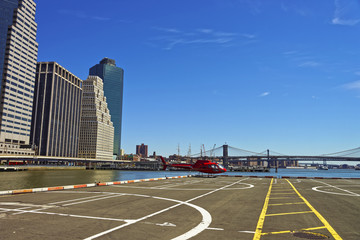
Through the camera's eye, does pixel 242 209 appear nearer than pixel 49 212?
No

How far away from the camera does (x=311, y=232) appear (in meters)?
12.0

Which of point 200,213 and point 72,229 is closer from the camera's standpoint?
point 72,229

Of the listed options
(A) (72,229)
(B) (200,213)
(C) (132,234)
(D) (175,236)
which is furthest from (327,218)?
(A) (72,229)

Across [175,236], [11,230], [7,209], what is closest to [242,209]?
[175,236]

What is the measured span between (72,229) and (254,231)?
308 inches

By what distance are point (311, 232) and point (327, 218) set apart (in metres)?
4.01

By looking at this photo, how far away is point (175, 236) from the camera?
36.2ft

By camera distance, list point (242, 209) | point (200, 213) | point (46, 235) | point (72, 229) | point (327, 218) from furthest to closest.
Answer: point (242, 209), point (200, 213), point (327, 218), point (72, 229), point (46, 235)

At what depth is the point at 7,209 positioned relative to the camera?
658 inches

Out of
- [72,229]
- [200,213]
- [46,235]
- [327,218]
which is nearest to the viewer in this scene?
[46,235]

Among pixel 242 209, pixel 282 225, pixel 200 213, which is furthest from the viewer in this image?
pixel 242 209

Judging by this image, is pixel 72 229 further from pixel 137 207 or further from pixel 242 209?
pixel 242 209

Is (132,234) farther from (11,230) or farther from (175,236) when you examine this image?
(11,230)

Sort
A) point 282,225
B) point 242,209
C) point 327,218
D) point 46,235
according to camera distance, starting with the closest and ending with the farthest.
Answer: point 46,235 → point 282,225 → point 327,218 → point 242,209
